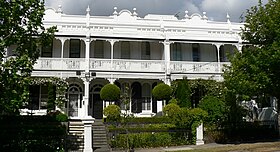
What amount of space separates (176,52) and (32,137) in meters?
16.6

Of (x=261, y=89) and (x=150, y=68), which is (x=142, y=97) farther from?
(x=261, y=89)

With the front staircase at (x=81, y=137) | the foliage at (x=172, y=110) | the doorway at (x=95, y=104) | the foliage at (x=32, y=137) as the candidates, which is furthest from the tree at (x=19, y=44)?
the doorway at (x=95, y=104)

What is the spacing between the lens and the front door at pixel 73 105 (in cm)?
2756

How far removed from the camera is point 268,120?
1011 inches

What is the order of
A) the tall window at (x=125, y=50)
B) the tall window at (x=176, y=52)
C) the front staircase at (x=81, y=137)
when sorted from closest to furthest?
the front staircase at (x=81, y=137)
the tall window at (x=125, y=50)
the tall window at (x=176, y=52)

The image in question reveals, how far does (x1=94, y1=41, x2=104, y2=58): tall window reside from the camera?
94.8 ft

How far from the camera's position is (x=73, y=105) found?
1098 inches

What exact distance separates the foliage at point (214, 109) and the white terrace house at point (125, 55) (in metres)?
5.38

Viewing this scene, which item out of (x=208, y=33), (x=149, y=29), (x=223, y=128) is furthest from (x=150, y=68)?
(x=223, y=128)

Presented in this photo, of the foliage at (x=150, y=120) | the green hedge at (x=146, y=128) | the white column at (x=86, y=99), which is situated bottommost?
the green hedge at (x=146, y=128)

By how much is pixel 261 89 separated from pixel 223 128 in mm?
5041

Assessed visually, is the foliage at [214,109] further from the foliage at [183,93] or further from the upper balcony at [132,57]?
the upper balcony at [132,57]

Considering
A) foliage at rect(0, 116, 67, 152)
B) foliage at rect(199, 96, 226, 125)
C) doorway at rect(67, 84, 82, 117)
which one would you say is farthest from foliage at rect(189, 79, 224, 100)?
foliage at rect(0, 116, 67, 152)

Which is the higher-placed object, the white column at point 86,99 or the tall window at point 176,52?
the tall window at point 176,52
